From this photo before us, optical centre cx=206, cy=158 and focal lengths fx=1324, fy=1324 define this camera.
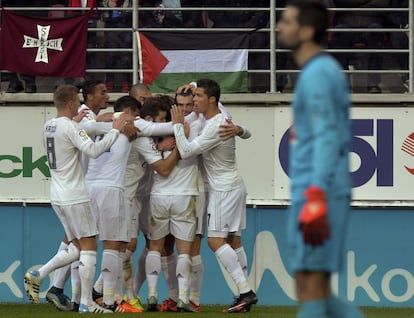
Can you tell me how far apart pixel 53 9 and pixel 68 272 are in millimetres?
4644

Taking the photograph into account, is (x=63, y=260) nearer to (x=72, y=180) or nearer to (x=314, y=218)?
(x=72, y=180)

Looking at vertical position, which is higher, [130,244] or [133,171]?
[133,171]

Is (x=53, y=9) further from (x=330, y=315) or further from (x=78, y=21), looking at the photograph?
(x=330, y=315)

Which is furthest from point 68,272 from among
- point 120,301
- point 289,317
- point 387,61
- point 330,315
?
point 330,315

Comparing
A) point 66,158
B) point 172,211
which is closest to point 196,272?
point 172,211

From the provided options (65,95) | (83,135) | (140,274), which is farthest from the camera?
(140,274)

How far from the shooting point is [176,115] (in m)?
12.4

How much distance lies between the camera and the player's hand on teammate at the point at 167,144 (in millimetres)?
12680

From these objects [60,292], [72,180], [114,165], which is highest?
[114,165]

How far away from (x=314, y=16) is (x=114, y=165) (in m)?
5.81

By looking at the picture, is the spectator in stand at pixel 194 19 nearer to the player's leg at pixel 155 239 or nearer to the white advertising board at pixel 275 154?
the white advertising board at pixel 275 154

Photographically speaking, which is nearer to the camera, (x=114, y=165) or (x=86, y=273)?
(x=86, y=273)

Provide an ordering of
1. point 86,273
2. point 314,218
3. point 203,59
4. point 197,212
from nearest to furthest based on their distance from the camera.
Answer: point 314,218 < point 86,273 < point 197,212 < point 203,59

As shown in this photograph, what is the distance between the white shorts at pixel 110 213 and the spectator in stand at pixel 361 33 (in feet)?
17.9
